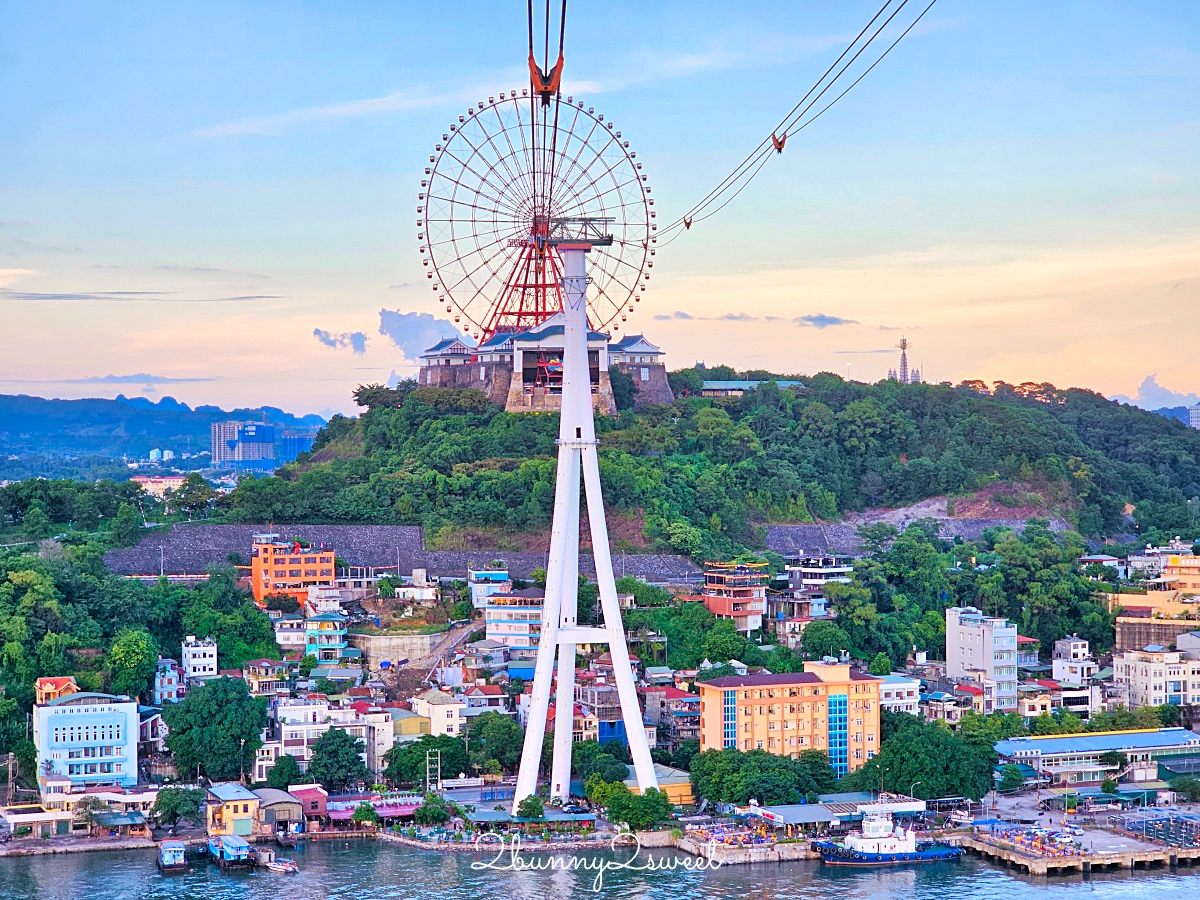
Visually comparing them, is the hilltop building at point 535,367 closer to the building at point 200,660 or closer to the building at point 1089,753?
the building at point 200,660

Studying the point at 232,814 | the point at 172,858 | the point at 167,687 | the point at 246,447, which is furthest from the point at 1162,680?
the point at 246,447

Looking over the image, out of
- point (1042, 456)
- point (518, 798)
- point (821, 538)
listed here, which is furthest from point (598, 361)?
point (518, 798)

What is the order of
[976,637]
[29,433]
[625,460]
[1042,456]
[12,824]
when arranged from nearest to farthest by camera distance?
[12,824]
[976,637]
[625,460]
[1042,456]
[29,433]

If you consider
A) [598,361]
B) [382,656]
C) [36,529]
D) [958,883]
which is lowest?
[958,883]

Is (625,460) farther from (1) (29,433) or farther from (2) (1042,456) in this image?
(1) (29,433)

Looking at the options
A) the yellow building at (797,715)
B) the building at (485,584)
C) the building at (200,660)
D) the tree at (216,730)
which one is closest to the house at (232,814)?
the tree at (216,730)

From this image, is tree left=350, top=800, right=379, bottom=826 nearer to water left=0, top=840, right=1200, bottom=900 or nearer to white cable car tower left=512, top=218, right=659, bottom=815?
water left=0, top=840, right=1200, bottom=900

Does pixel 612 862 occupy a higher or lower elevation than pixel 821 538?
lower
